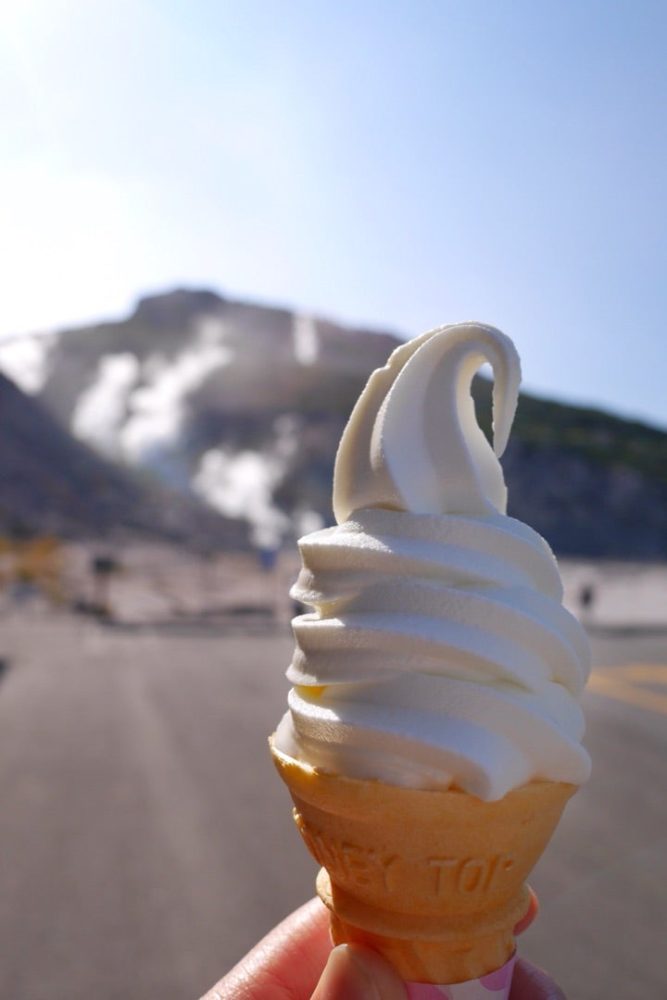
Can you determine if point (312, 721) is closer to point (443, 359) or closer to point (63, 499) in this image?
point (443, 359)

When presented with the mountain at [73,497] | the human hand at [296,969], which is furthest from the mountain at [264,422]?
the human hand at [296,969]

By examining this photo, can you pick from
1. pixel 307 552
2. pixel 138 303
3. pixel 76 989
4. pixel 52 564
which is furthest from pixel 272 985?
pixel 138 303

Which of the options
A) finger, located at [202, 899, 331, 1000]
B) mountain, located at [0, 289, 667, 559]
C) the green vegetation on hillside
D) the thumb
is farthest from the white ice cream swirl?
the green vegetation on hillside

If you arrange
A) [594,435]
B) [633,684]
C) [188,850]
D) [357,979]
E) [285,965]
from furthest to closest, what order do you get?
1. [594,435]
2. [633,684]
3. [188,850]
4. [285,965]
5. [357,979]

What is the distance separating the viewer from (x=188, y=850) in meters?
4.75

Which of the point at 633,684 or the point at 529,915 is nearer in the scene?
the point at 529,915

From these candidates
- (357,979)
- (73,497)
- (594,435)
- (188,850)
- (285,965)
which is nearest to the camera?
(357,979)

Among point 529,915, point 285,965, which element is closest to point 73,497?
point 285,965

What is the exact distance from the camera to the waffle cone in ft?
4.66

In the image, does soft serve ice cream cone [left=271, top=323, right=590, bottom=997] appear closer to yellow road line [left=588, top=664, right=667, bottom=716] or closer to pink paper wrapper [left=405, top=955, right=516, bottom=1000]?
pink paper wrapper [left=405, top=955, right=516, bottom=1000]

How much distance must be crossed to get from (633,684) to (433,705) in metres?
9.48

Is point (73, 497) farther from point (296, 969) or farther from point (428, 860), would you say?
point (428, 860)

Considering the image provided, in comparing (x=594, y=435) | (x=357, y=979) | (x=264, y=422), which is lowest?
(x=264, y=422)

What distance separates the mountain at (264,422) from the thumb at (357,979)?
4208 centimetres
